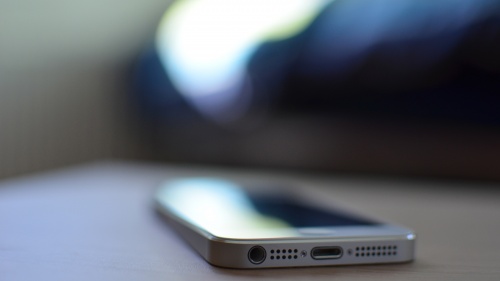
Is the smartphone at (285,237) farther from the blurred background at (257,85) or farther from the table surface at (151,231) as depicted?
the blurred background at (257,85)

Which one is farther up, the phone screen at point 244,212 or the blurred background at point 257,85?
the blurred background at point 257,85

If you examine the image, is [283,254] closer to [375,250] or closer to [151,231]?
[375,250]

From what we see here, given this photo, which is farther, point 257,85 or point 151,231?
point 257,85

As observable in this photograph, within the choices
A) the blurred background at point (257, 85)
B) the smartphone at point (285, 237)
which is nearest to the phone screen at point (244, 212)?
the smartphone at point (285, 237)

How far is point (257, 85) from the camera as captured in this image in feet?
3.44

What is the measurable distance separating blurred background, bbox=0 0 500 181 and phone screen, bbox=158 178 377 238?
0.31m

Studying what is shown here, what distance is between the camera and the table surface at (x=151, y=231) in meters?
0.39

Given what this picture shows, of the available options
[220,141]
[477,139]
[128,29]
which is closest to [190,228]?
[477,139]

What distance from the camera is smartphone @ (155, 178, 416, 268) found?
1.29 feet

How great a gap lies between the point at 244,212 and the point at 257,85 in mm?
542

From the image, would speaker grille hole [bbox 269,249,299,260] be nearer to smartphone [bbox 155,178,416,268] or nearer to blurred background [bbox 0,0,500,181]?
smartphone [bbox 155,178,416,268]

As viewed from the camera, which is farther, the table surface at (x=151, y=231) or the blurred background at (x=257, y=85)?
the blurred background at (x=257, y=85)

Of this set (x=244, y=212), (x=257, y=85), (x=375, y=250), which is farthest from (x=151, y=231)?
(x=257, y=85)

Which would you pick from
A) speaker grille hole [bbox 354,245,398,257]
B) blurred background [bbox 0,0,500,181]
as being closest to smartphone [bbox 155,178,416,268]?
speaker grille hole [bbox 354,245,398,257]
